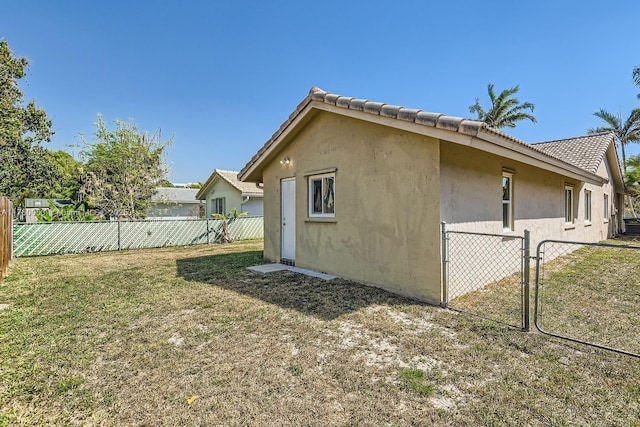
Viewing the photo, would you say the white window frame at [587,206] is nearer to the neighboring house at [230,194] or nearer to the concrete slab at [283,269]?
the concrete slab at [283,269]

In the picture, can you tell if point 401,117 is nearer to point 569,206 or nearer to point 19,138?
point 569,206

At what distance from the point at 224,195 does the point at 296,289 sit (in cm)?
1757

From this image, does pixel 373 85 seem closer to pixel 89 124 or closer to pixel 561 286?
pixel 561 286

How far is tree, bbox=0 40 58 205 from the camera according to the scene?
19391 millimetres

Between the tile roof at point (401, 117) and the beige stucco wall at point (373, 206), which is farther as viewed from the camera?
the beige stucco wall at point (373, 206)

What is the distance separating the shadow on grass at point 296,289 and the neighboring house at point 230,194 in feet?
39.3

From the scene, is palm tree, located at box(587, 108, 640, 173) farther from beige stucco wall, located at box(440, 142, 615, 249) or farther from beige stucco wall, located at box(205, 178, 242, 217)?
beige stucco wall, located at box(205, 178, 242, 217)

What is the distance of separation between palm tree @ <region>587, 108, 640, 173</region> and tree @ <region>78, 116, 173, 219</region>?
125 feet

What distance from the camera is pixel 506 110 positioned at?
28.7 m

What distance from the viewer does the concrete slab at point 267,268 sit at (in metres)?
8.41

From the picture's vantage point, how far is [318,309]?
5.30m

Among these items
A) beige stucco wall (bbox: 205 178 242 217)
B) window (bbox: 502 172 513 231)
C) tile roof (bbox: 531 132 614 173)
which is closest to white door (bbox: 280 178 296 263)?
window (bbox: 502 172 513 231)

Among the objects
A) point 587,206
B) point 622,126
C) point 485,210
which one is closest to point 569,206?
point 587,206

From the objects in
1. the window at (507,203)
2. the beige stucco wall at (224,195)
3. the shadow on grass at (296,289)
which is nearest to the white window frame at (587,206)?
the window at (507,203)
